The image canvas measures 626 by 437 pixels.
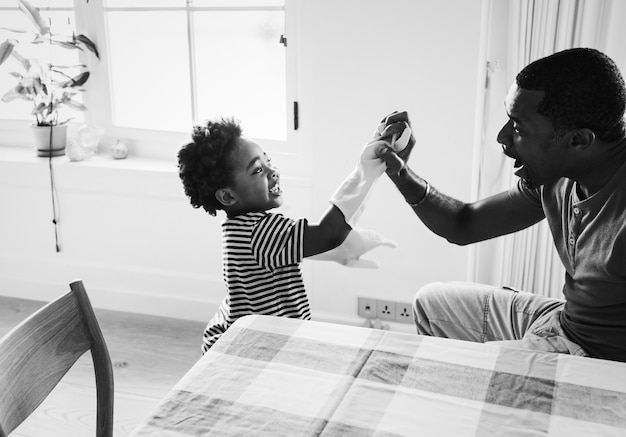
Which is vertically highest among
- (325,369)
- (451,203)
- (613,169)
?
(613,169)

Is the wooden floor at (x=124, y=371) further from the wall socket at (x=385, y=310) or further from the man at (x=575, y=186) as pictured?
the man at (x=575, y=186)

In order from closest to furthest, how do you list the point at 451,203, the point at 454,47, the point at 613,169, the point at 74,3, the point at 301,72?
the point at 613,169
the point at 451,203
the point at 454,47
the point at 301,72
the point at 74,3

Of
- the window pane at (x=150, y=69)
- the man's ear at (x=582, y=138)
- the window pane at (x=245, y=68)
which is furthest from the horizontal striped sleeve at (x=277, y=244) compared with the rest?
the window pane at (x=150, y=69)

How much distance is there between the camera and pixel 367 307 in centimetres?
271

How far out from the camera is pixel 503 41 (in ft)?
8.05

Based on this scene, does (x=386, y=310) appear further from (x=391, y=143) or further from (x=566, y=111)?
(x=566, y=111)

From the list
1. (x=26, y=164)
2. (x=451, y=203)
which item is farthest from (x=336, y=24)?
(x=26, y=164)

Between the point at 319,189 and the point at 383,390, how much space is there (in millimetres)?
1532

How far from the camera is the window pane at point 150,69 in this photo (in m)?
2.85

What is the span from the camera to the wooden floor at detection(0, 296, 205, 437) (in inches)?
89.6

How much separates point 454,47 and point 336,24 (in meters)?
0.41

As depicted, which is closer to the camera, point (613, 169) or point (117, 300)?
point (613, 169)

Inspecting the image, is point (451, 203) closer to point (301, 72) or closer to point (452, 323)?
point (452, 323)

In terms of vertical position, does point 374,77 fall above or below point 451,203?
above
